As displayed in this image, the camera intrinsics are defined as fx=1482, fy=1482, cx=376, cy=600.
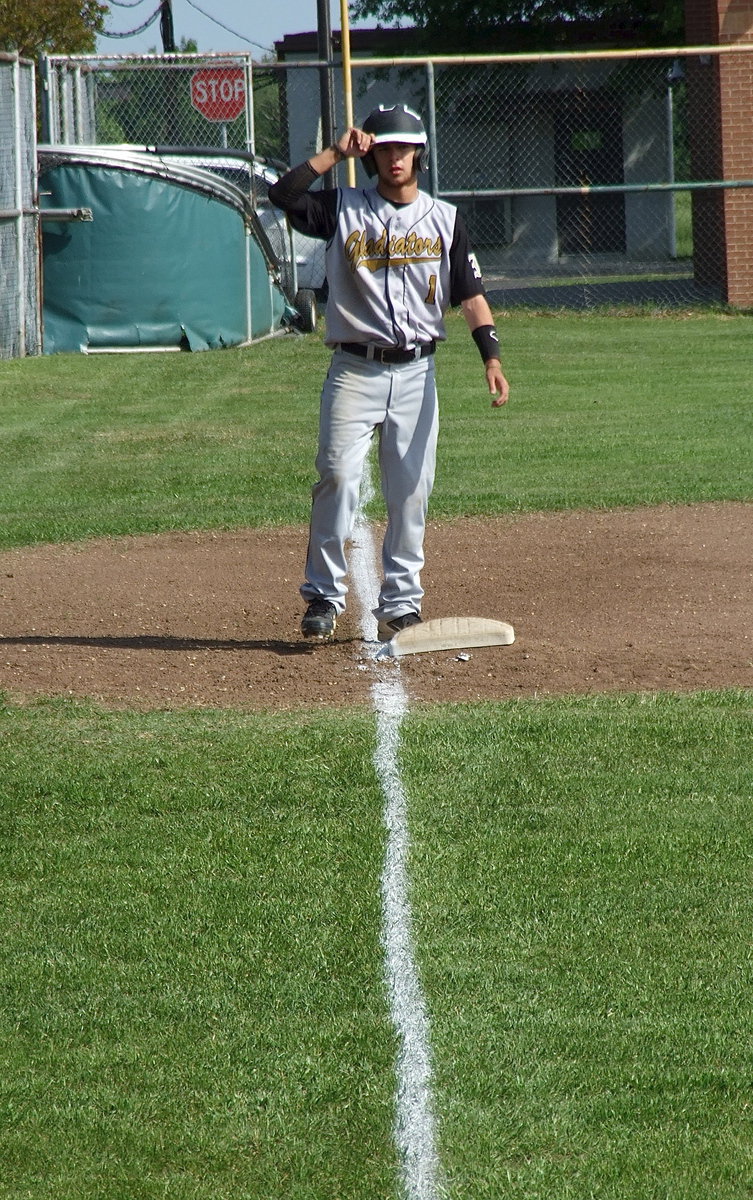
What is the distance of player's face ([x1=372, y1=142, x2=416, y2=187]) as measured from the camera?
238 inches

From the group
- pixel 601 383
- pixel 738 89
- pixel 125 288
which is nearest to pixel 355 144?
pixel 601 383

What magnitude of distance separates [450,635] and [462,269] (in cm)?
157

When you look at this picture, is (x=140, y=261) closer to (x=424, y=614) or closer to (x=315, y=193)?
(x=424, y=614)

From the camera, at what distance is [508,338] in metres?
18.1

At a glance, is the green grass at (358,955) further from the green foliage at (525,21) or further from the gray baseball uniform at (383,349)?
the green foliage at (525,21)

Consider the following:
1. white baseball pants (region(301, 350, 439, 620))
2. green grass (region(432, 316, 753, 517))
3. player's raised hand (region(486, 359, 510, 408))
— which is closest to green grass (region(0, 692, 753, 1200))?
white baseball pants (region(301, 350, 439, 620))

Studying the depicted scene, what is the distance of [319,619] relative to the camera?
649cm

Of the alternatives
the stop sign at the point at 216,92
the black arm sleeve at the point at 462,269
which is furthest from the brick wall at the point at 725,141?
the black arm sleeve at the point at 462,269

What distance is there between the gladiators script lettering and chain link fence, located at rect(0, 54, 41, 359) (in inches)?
423

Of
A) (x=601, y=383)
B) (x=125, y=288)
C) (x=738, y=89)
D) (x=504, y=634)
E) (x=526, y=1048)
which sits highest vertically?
(x=738, y=89)

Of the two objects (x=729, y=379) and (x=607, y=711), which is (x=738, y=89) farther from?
(x=607, y=711)

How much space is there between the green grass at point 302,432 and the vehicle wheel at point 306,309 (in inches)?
35.3

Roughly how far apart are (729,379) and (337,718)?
33.7ft

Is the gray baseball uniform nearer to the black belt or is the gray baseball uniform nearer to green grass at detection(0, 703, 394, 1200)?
the black belt
